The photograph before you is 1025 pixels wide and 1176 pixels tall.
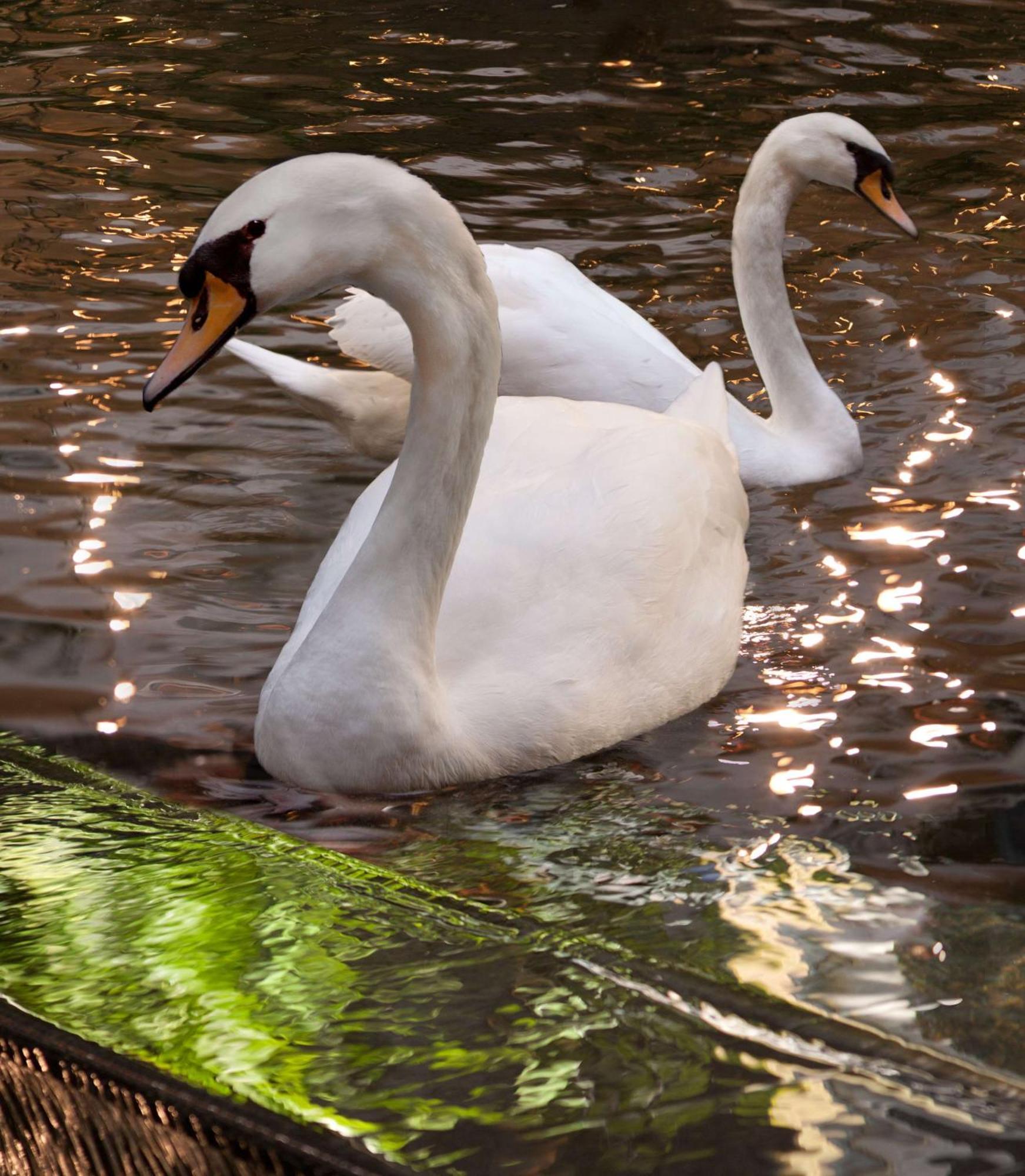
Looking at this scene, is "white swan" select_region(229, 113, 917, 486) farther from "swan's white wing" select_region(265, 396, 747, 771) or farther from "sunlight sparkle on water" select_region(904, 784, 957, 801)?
"sunlight sparkle on water" select_region(904, 784, 957, 801)

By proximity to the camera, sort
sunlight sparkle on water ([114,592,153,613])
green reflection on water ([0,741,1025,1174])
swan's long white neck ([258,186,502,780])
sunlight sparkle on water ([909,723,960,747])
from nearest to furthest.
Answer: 1. green reflection on water ([0,741,1025,1174])
2. swan's long white neck ([258,186,502,780])
3. sunlight sparkle on water ([909,723,960,747])
4. sunlight sparkle on water ([114,592,153,613])

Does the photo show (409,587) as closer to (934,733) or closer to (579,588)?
(579,588)

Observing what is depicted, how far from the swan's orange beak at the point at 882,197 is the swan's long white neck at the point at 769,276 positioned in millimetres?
234

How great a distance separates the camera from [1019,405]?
5895 mm

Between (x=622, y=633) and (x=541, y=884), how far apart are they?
2.67 feet

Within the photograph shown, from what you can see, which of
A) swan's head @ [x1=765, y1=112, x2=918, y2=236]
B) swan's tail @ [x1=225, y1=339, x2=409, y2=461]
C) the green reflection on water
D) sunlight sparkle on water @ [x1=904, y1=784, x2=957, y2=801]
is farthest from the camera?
swan's head @ [x1=765, y1=112, x2=918, y2=236]

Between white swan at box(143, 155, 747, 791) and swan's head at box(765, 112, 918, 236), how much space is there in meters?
1.85

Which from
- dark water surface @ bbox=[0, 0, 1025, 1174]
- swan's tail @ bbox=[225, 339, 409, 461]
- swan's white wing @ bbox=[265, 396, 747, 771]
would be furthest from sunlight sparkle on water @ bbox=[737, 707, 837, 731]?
swan's tail @ bbox=[225, 339, 409, 461]

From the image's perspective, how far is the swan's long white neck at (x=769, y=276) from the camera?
5762 millimetres

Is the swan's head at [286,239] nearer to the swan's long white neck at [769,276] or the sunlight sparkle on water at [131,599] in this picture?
the sunlight sparkle on water at [131,599]

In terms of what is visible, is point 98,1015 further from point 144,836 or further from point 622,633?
point 622,633

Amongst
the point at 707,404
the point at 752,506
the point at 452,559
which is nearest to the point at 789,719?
the point at 452,559

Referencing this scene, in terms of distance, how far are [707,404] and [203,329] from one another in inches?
82.9

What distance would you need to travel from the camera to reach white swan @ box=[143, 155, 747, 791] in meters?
3.29
